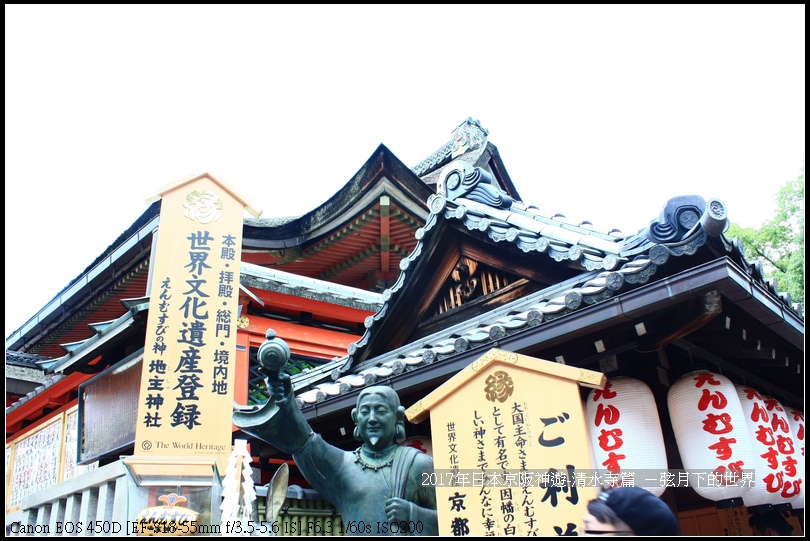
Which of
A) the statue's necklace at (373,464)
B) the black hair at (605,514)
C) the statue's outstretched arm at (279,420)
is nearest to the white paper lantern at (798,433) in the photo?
the statue's necklace at (373,464)

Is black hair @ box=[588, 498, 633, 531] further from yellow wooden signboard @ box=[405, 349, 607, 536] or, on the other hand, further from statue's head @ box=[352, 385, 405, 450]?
statue's head @ box=[352, 385, 405, 450]

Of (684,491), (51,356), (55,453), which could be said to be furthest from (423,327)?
(51,356)

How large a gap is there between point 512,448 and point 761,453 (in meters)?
2.24

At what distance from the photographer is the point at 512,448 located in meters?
4.29

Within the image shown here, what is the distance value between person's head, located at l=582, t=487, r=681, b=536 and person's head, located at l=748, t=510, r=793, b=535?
10.9ft

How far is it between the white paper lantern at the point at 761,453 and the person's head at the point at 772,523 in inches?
19.0

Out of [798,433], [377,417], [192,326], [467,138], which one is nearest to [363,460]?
[377,417]

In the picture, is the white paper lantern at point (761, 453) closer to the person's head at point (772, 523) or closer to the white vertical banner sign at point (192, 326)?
the person's head at point (772, 523)

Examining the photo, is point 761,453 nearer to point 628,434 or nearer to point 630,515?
point 628,434

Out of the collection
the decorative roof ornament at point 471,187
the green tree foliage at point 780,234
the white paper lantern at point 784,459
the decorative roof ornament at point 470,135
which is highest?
the green tree foliage at point 780,234

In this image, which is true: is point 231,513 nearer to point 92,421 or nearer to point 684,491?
point 92,421

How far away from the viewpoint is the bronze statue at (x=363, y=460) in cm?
478

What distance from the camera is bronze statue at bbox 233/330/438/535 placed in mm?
4777

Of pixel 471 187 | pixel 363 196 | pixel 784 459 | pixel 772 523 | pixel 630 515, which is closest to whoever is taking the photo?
pixel 630 515
